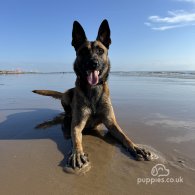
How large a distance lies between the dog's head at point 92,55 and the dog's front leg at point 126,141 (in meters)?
0.76

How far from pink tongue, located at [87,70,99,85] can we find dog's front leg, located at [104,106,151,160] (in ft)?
2.04

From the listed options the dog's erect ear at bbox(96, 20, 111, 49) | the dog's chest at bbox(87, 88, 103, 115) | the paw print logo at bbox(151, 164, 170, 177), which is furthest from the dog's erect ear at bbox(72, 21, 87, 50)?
the paw print logo at bbox(151, 164, 170, 177)

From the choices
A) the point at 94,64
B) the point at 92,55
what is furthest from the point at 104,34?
the point at 94,64

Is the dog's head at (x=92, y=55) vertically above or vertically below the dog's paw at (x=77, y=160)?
above

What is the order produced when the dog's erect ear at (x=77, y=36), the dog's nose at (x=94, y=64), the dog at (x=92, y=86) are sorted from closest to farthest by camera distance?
the dog at (x=92, y=86)
the dog's nose at (x=94, y=64)
the dog's erect ear at (x=77, y=36)

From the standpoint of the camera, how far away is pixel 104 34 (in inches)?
202

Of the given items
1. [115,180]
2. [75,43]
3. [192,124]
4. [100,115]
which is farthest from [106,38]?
[115,180]

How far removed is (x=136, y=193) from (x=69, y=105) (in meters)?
3.44

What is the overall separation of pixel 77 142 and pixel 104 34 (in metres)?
2.48

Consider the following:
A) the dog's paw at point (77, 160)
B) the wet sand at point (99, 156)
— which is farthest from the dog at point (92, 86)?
the dog's paw at point (77, 160)

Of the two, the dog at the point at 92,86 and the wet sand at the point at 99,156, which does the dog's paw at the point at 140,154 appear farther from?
the dog at the point at 92,86

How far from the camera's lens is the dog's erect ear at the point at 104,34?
16.6ft

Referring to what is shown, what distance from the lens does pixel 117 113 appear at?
6.25 m

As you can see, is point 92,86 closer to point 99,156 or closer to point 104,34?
point 104,34
